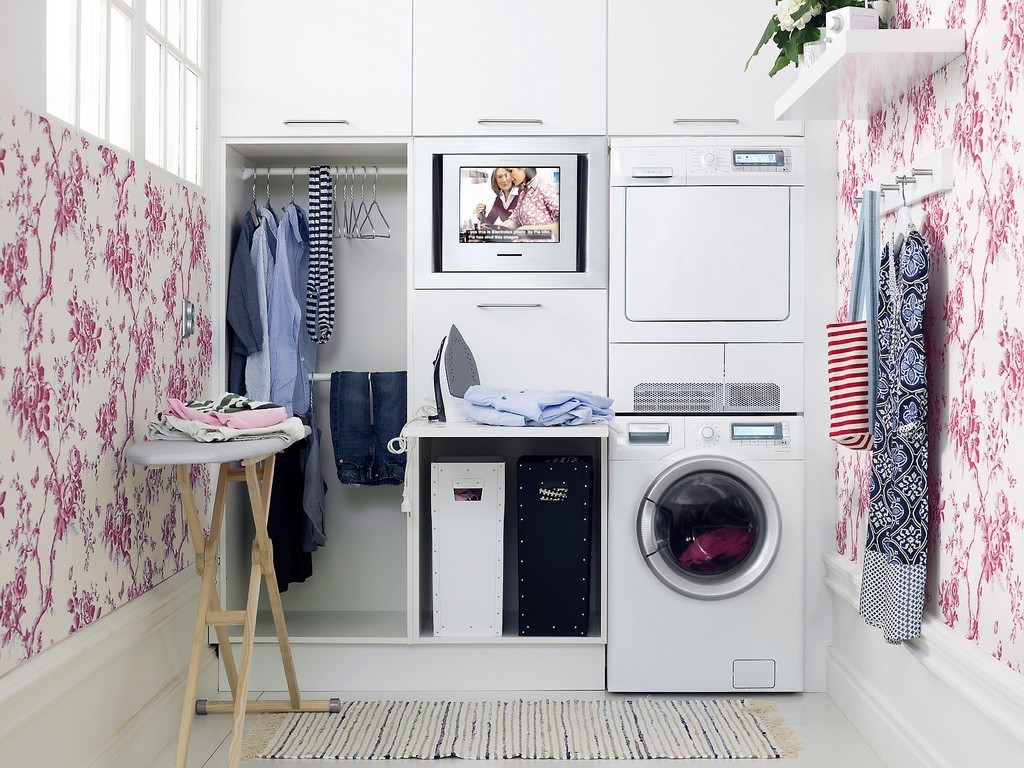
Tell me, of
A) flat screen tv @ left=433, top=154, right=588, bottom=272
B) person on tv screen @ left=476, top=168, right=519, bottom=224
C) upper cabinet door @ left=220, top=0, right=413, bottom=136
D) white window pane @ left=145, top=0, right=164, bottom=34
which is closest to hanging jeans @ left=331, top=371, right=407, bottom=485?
flat screen tv @ left=433, top=154, right=588, bottom=272

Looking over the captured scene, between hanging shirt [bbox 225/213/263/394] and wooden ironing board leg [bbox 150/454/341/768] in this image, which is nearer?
wooden ironing board leg [bbox 150/454/341/768]

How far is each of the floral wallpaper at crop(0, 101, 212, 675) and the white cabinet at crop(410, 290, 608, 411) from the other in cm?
76

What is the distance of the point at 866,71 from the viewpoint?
7.32 ft

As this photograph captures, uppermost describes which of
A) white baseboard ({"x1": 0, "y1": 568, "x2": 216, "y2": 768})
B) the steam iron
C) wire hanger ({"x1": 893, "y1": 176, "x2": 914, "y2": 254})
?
wire hanger ({"x1": 893, "y1": 176, "x2": 914, "y2": 254})

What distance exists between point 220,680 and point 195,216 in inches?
58.3

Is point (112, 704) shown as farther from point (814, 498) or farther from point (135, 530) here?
point (814, 498)

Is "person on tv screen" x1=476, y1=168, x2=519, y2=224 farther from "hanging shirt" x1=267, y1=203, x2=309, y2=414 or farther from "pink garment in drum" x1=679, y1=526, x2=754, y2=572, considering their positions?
"pink garment in drum" x1=679, y1=526, x2=754, y2=572

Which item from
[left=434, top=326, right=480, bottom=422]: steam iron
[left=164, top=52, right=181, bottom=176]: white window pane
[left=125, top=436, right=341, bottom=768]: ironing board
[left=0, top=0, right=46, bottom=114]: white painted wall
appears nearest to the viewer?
[left=0, top=0, right=46, bottom=114]: white painted wall

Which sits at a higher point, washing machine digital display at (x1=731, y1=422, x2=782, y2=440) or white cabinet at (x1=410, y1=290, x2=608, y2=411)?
white cabinet at (x1=410, y1=290, x2=608, y2=411)

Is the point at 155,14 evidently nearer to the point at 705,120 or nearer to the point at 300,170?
the point at 300,170

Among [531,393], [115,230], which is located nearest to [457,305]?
[531,393]

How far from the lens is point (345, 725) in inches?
108

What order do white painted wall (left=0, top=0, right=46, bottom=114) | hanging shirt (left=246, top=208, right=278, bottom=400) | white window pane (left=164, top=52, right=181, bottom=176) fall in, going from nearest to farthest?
white painted wall (left=0, top=0, right=46, bottom=114) → white window pane (left=164, top=52, right=181, bottom=176) → hanging shirt (left=246, top=208, right=278, bottom=400)

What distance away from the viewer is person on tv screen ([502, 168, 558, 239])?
3.02 meters
